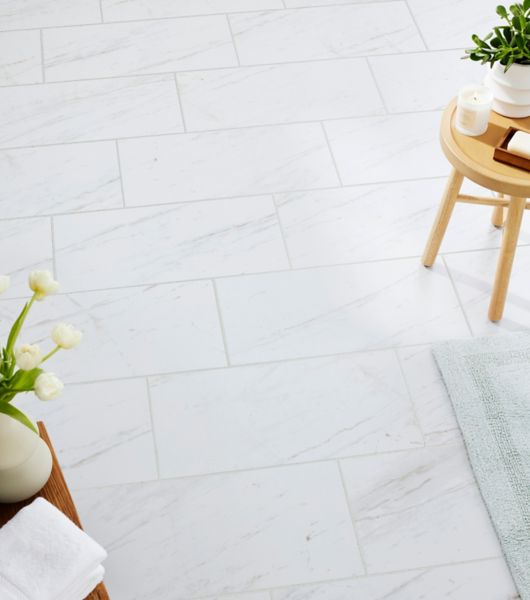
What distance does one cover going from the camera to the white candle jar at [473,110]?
2199mm

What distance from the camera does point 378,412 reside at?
7.45 feet

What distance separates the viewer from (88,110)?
294 centimetres

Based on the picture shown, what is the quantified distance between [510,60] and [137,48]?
1.39 metres

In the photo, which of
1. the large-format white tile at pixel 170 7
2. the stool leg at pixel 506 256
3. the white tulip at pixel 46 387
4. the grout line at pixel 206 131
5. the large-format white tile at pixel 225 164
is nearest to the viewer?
the white tulip at pixel 46 387

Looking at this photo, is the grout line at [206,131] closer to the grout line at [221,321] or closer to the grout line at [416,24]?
the grout line at [416,24]

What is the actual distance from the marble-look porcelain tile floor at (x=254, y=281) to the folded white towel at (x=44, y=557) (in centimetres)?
53

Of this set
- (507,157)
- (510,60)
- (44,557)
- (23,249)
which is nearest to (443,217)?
(507,157)

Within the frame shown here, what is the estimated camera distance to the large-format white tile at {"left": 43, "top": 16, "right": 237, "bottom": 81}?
3059 mm

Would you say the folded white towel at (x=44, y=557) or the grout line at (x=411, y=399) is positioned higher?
the folded white towel at (x=44, y=557)

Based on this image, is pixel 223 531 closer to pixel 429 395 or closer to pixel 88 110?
pixel 429 395

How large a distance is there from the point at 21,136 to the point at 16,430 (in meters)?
1.54

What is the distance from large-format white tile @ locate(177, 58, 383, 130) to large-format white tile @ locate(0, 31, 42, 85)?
1.55ft

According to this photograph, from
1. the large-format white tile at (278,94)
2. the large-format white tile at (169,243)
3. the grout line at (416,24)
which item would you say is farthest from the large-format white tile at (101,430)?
the grout line at (416,24)

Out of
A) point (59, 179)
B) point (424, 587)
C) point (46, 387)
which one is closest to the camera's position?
point (46, 387)
